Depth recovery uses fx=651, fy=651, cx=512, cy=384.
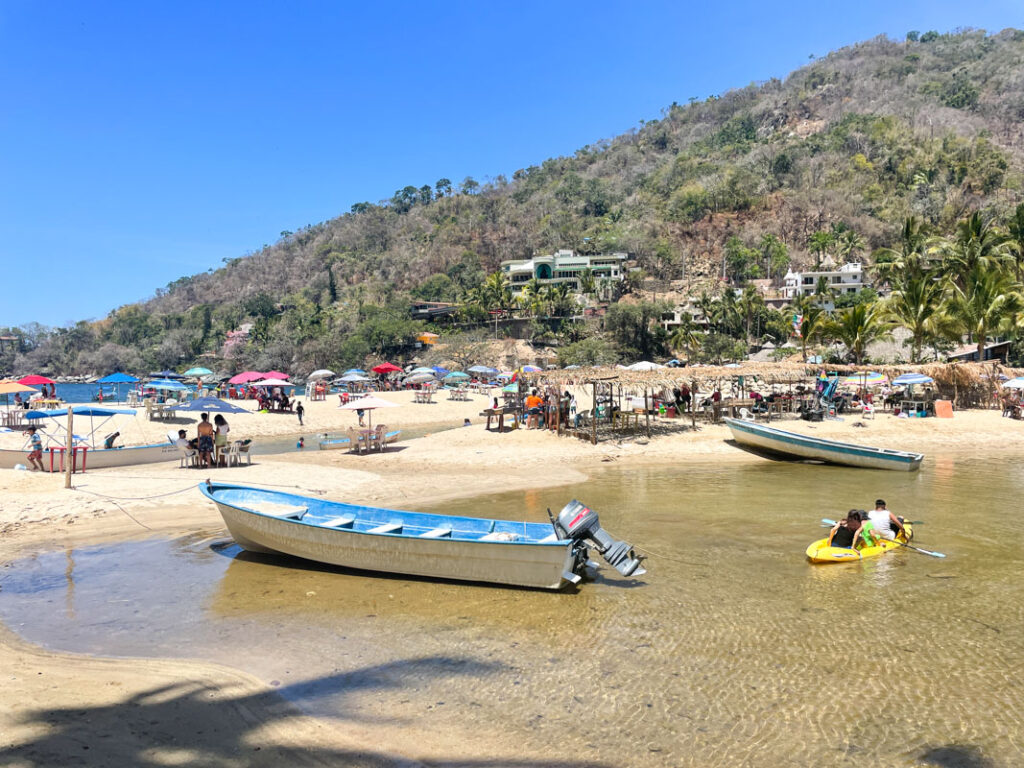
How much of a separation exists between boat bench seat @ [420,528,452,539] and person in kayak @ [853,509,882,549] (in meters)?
7.10

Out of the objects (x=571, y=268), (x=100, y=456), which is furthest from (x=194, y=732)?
(x=571, y=268)

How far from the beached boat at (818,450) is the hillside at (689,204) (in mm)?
58664


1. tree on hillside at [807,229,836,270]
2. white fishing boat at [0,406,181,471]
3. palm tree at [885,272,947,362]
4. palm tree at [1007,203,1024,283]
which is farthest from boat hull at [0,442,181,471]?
tree on hillside at [807,229,836,270]

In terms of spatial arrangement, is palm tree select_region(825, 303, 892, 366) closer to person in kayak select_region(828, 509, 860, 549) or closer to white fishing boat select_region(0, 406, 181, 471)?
person in kayak select_region(828, 509, 860, 549)

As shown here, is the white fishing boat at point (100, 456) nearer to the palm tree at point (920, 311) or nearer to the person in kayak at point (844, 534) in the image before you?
the person in kayak at point (844, 534)

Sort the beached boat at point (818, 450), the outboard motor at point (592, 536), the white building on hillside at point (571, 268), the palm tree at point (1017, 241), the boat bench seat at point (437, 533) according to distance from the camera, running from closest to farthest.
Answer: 1. the outboard motor at point (592, 536)
2. the boat bench seat at point (437, 533)
3. the beached boat at point (818, 450)
4. the palm tree at point (1017, 241)
5. the white building on hillside at point (571, 268)

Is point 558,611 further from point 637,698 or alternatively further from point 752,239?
point 752,239

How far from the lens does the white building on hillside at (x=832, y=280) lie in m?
72.8

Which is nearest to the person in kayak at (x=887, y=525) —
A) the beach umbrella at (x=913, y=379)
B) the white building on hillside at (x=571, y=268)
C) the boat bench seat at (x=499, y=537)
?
the boat bench seat at (x=499, y=537)

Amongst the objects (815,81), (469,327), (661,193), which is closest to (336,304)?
(469,327)

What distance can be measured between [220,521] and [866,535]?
42.7ft

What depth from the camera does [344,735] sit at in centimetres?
611

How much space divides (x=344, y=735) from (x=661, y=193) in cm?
11893

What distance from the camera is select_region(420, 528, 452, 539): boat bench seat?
10166mm
